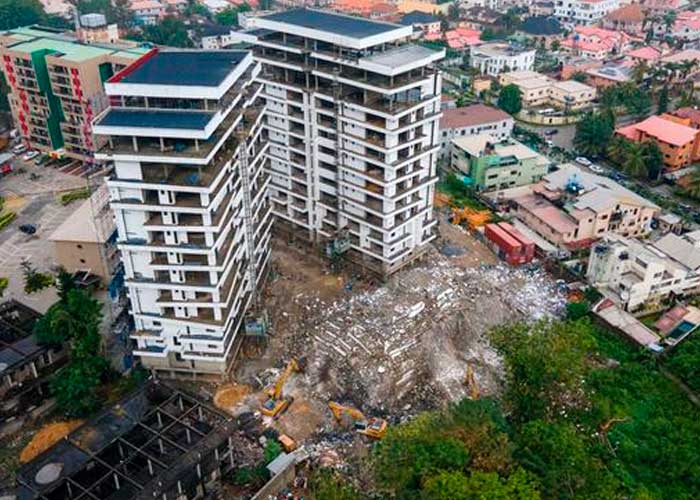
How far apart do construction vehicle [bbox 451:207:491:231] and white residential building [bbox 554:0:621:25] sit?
8266 cm

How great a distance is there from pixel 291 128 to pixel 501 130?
30.6m

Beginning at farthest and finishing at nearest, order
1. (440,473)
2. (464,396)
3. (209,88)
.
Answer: (464,396)
(209,88)
(440,473)

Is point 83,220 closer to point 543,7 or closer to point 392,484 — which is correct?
point 392,484

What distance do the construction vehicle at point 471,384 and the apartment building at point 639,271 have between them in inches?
527

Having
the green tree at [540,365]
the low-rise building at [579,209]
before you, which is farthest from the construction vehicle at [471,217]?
the green tree at [540,365]

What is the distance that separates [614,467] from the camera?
1374 inches

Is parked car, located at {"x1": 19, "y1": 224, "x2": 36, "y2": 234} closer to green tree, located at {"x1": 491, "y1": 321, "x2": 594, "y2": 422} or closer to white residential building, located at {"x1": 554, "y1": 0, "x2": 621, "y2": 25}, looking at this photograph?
green tree, located at {"x1": 491, "y1": 321, "x2": 594, "y2": 422}

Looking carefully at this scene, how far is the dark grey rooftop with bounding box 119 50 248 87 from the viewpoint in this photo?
117 ft

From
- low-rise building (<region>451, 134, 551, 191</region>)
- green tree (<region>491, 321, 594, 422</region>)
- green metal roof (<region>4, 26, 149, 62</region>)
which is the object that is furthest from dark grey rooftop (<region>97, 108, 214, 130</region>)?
low-rise building (<region>451, 134, 551, 191</region>)

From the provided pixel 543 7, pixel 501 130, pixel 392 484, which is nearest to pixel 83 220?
pixel 392 484

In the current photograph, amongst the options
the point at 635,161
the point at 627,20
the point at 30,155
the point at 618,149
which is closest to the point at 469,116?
the point at 618,149

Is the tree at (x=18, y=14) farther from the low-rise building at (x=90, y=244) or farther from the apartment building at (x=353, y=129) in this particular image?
the apartment building at (x=353, y=129)

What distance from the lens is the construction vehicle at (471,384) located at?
129ft

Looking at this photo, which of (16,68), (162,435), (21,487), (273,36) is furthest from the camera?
(16,68)
